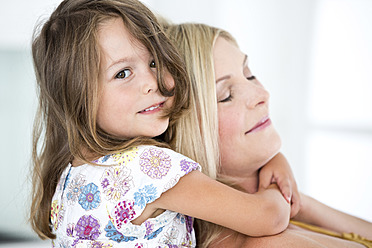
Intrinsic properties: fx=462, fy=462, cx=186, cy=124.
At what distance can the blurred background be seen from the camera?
2748 millimetres

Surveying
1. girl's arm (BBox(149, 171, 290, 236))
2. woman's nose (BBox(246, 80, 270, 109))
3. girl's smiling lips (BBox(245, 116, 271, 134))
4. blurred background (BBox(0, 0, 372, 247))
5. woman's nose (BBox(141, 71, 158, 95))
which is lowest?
blurred background (BBox(0, 0, 372, 247))

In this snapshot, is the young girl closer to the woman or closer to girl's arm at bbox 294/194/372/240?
the woman

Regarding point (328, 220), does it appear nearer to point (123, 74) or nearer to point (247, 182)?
point (247, 182)

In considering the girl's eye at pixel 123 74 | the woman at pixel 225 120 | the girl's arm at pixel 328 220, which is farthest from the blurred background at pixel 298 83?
the girl's eye at pixel 123 74

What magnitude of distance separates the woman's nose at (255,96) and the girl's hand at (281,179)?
0.68 ft

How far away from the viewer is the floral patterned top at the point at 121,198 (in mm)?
1031

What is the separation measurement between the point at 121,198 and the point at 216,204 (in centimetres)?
22

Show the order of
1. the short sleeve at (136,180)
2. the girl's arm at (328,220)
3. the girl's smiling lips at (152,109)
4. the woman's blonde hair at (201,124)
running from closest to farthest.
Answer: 1. the short sleeve at (136,180)
2. the girl's smiling lips at (152,109)
3. the woman's blonde hair at (201,124)
4. the girl's arm at (328,220)

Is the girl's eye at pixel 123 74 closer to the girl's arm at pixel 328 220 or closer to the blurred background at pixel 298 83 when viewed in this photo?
the girl's arm at pixel 328 220

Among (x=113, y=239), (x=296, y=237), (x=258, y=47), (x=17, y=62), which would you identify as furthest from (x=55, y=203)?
(x=258, y=47)

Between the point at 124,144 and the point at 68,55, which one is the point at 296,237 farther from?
the point at 68,55

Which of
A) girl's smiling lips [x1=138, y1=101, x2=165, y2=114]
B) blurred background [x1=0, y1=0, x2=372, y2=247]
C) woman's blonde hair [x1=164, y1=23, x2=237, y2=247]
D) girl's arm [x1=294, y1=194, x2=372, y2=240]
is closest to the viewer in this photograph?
girl's smiling lips [x1=138, y1=101, x2=165, y2=114]

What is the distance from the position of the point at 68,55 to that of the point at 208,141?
1.43ft

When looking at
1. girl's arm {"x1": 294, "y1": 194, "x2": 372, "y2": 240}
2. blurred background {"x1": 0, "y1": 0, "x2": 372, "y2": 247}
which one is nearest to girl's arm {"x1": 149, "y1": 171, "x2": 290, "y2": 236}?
girl's arm {"x1": 294, "y1": 194, "x2": 372, "y2": 240}
